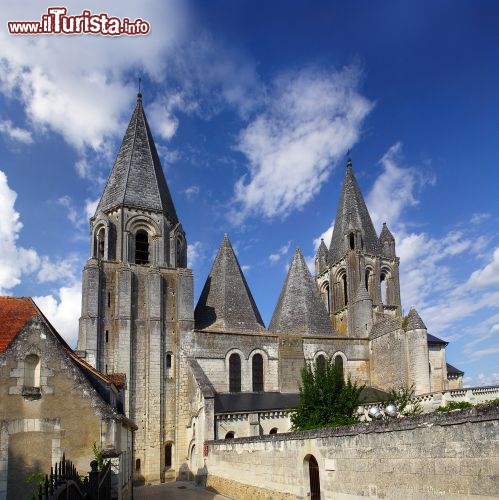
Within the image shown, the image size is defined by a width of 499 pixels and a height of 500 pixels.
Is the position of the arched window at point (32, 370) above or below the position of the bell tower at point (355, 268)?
below

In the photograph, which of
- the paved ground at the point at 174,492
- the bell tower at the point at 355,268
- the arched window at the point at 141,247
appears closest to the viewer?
the paved ground at the point at 174,492

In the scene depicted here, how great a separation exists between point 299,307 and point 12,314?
887 inches

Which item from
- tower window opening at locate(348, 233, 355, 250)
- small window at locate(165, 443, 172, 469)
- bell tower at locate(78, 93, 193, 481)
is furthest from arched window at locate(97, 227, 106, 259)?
tower window opening at locate(348, 233, 355, 250)

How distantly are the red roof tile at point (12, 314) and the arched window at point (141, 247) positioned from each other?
688 inches

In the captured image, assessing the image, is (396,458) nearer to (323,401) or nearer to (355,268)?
(323,401)

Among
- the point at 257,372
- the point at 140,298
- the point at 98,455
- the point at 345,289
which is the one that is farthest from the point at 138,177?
the point at 98,455

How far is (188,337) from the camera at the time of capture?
89.4 ft

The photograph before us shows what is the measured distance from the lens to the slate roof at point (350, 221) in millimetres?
39562

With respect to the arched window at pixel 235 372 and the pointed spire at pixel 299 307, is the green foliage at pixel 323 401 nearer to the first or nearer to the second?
the arched window at pixel 235 372

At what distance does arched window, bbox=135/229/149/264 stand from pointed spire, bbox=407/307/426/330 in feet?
50.6

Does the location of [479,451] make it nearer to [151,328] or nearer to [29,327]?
[29,327]

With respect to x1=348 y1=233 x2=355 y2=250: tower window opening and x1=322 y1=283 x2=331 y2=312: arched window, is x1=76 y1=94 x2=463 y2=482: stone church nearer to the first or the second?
x1=348 y1=233 x2=355 y2=250: tower window opening

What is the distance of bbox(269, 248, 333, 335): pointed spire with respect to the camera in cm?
3169

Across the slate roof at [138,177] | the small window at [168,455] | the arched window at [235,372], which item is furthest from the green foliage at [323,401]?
the slate roof at [138,177]
